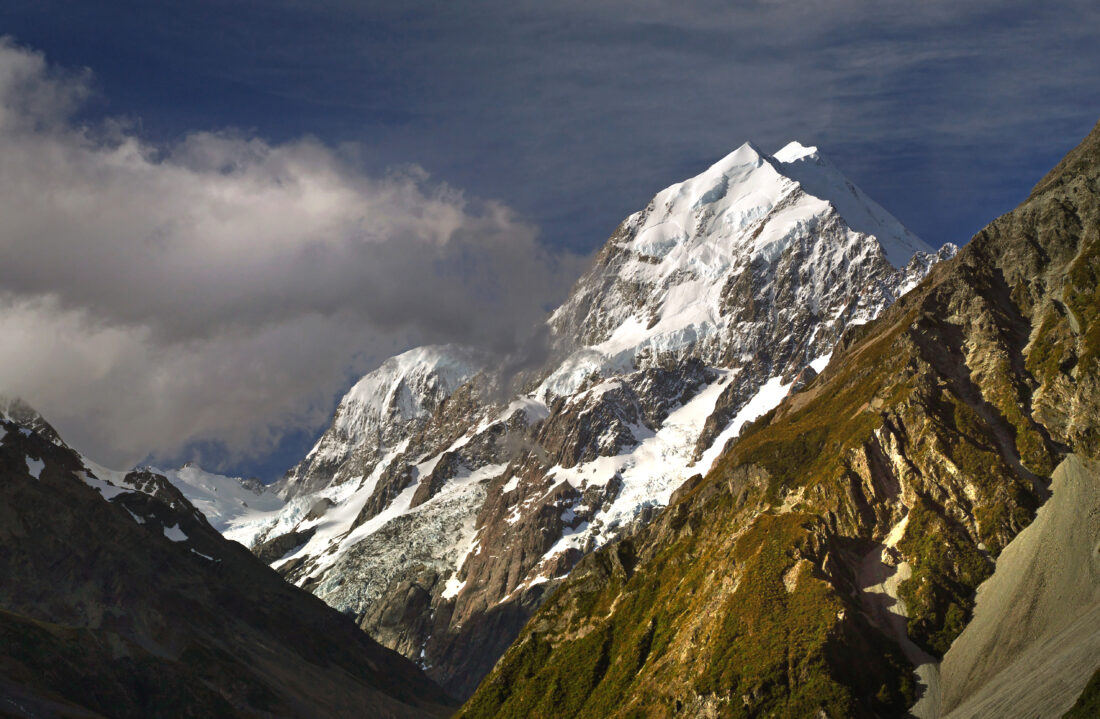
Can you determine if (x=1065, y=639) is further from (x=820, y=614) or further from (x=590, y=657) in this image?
(x=590, y=657)

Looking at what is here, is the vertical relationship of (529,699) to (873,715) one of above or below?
above

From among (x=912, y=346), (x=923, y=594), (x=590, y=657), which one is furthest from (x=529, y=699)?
(x=912, y=346)

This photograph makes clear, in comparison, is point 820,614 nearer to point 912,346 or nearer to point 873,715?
point 873,715

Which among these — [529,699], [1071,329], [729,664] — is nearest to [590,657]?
[529,699]

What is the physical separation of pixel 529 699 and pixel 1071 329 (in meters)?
109

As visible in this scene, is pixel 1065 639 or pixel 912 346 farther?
pixel 912 346

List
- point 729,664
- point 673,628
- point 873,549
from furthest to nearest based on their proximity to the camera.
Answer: point 673,628, point 873,549, point 729,664

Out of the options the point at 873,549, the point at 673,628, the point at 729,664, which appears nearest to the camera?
the point at 729,664

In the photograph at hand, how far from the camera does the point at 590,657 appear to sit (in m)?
196

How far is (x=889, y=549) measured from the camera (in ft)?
543

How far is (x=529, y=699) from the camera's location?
199375 millimetres

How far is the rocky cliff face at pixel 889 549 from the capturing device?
14550 centimetres

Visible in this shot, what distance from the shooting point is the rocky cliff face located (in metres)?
146

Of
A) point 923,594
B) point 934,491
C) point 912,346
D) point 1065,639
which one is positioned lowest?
point 1065,639
